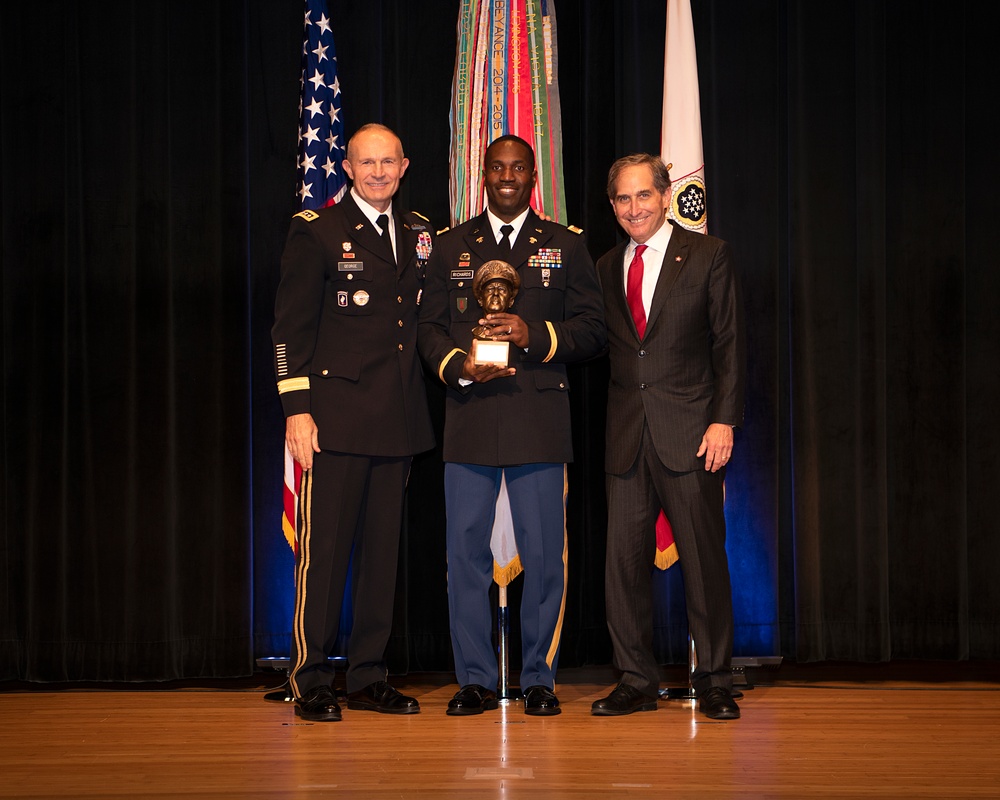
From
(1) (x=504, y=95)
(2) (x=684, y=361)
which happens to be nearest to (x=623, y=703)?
(2) (x=684, y=361)

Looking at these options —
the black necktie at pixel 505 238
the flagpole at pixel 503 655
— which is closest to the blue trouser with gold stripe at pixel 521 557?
the flagpole at pixel 503 655

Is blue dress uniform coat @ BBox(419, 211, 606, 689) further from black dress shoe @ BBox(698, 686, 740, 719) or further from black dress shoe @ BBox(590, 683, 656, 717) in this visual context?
black dress shoe @ BBox(698, 686, 740, 719)

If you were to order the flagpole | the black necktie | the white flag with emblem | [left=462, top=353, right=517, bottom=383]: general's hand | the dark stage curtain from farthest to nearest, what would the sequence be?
the dark stage curtain
the white flag with emblem
the flagpole
the black necktie
[left=462, top=353, right=517, bottom=383]: general's hand

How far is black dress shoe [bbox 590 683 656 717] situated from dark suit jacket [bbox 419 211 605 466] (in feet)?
2.56

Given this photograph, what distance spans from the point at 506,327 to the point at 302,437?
2.46 ft

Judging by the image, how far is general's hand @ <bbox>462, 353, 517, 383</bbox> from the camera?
2988 millimetres

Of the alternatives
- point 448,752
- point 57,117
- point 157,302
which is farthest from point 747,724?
point 57,117

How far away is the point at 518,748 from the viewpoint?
2.75 metres

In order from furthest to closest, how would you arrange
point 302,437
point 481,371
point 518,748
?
point 302,437 → point 481,371 → point 518,748

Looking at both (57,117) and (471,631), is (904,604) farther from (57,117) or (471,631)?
(57,117)

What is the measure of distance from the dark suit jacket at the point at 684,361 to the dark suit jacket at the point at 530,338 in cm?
17

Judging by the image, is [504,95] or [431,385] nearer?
[504,95]

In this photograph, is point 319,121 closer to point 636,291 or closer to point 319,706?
point 636,291

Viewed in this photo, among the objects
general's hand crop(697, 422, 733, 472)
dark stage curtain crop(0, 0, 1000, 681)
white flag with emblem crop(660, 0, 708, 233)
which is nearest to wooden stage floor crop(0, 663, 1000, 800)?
dark stage curtain crop(0, 0, 1000, 681)
